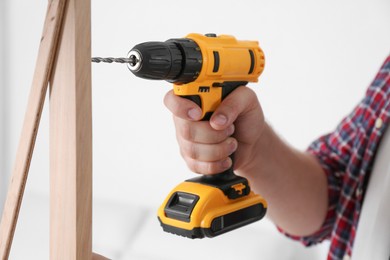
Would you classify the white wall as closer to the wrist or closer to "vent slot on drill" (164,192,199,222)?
the wrist

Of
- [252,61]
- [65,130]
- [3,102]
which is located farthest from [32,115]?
[3,102]

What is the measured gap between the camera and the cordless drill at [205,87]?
63cm

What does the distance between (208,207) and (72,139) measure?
20cm

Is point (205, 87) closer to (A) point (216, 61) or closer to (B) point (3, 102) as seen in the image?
(A) point (216, 61)

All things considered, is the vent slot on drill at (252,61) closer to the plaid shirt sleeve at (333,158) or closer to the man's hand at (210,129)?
the man's hand at (210,129)

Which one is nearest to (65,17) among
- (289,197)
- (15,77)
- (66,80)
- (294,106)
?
(66,80)

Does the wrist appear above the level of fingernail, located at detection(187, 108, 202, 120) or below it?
below

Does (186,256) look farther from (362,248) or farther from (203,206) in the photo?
(203,206)

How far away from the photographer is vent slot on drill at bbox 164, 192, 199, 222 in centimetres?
68

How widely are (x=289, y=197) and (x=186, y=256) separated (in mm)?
625

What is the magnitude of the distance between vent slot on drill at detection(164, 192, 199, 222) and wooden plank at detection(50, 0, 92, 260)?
109mm

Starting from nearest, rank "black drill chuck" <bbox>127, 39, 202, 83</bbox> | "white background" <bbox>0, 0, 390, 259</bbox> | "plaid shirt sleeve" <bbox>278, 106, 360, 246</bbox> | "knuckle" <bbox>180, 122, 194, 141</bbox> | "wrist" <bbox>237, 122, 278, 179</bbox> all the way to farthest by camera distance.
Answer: "black drill chuck" <bbox>127, 39, 202, 83</bbox>, "knuckle" <bbox>180, 122, 194, 141</bbox>, "wrist" <bbox>237, 122, 278, 179</bbox>, "plaid shirt sleeve" <bbox>278, 106, 360, 246</bbox>, "white background" <bbox>0, 0, 390, 259</bbox>

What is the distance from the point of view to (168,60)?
625mm

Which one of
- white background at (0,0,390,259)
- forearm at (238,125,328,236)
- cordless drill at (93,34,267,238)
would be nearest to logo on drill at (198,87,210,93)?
cordless drill at (93,34,267,238)
